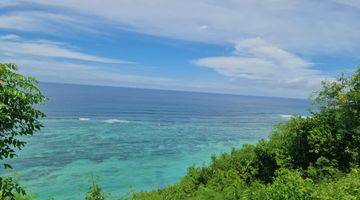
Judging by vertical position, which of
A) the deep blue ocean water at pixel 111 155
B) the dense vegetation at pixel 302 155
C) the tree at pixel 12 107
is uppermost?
the tree at pixel 12 107

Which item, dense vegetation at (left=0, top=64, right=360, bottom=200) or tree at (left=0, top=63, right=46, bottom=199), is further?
dense vegetation at (left=0, top=64, right=360, bottom=200)

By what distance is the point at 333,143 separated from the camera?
26453 mm

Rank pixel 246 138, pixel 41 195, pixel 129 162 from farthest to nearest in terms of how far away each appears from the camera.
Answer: pixel 246 138 < pixel 129 162 < pixel 41 195

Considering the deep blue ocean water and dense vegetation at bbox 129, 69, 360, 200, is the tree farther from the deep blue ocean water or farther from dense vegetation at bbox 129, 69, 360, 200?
the deep blue ocean water

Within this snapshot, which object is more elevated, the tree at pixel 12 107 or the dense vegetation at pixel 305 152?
the tree at pixel 12 107

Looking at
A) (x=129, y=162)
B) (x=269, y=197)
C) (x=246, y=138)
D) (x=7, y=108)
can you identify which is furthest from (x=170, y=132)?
(x=7, y=108)

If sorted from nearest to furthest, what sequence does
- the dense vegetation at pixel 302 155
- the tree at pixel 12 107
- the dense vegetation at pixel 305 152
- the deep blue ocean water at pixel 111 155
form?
the tree at pixel 12 107
the dense vegetation at pixel 302 155
the dense vegetation at pixel 305 152
the deep blue ocean water at pixel 111 155

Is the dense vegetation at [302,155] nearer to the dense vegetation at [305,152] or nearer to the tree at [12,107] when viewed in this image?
the dense vegetation at [305,152]

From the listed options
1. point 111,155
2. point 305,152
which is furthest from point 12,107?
point 111,155

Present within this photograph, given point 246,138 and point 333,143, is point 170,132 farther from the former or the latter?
point 333,143

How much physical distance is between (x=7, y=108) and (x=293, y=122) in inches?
936

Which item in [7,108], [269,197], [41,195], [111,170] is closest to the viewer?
[7,108]

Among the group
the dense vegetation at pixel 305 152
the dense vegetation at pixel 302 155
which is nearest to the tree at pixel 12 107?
the dense vegetation at pixel 302 155

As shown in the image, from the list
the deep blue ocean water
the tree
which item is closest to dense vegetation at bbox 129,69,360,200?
the deep blue ocean water
